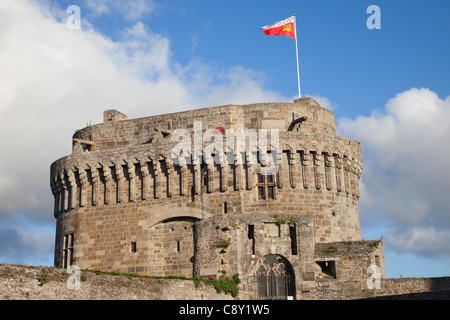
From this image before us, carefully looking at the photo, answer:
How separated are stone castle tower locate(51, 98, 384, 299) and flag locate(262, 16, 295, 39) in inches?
203

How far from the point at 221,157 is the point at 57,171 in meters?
13.5

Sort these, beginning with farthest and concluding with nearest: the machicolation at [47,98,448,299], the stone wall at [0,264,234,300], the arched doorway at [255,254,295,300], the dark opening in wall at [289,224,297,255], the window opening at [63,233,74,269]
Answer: the window opening at [63,233,74,269] → the machicolation at [47,98,448,299] → the dark opening in wall at [289,224,297,255] → the arched doorway at [255,254,295,300] → the stone wall at [0,264,234,300]

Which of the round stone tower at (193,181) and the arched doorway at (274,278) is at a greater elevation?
the round stone tower at (193,181)

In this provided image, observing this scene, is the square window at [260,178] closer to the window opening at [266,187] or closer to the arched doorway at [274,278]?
the window opening at [266,187]

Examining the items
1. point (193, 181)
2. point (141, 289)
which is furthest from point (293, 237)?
point (141, 289)

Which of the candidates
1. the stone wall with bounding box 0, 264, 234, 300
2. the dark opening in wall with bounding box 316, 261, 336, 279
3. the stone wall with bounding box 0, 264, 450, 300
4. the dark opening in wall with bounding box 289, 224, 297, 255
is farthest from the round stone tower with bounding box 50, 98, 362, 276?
the stone wall with bounding box 0, 264, 234, 300

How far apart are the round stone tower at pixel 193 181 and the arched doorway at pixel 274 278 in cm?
460

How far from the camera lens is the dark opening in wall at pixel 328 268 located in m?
35.1

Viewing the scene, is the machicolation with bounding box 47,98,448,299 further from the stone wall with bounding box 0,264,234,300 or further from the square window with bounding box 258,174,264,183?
the stone wall with bounding box 0,264,234,300

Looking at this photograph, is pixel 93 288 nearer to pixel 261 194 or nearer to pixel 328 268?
pixel 328 268

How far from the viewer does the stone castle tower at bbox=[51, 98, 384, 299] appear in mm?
40312

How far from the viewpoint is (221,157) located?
133 feet

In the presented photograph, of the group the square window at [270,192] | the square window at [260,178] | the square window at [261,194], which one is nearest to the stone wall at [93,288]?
the square window at [261,194]
